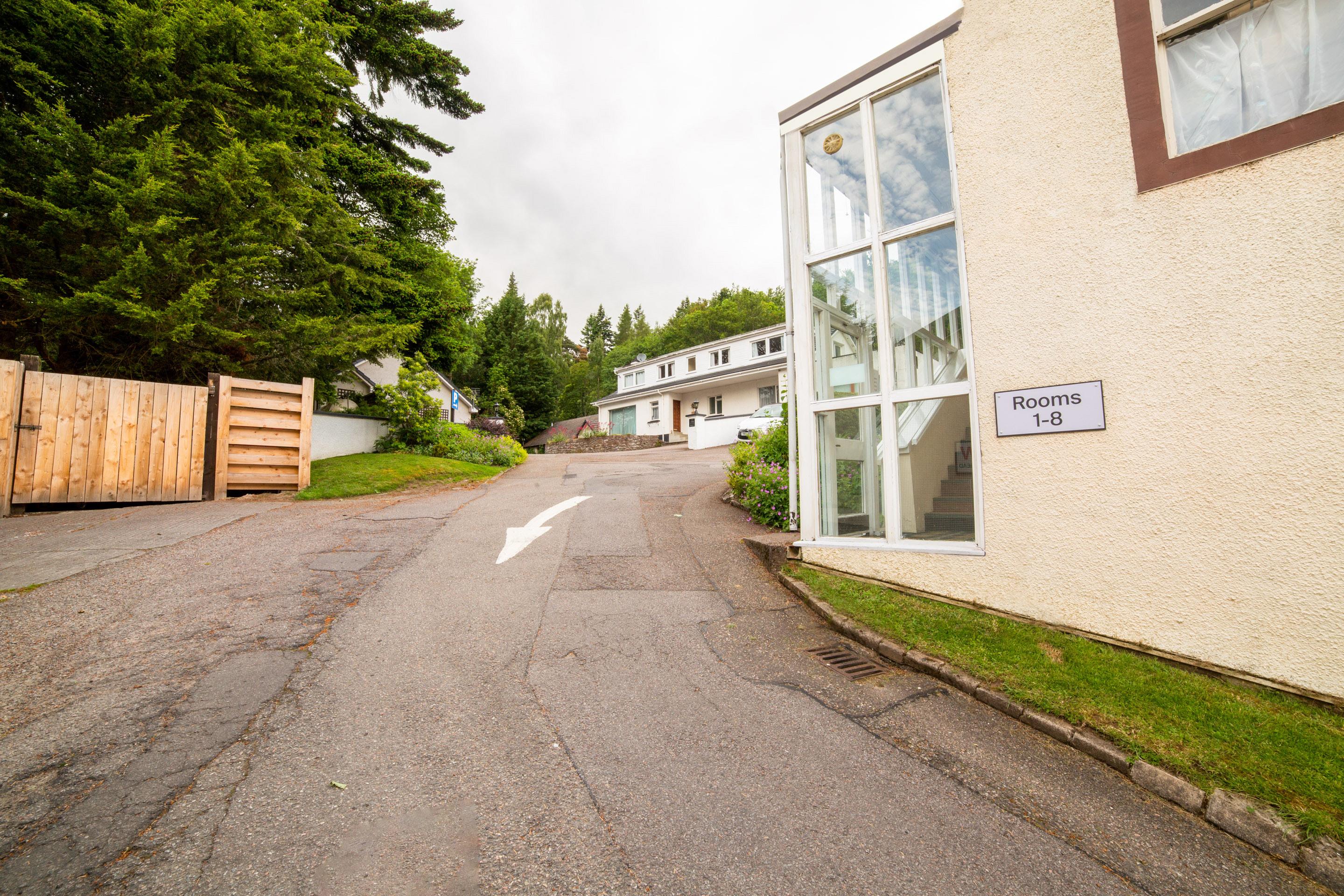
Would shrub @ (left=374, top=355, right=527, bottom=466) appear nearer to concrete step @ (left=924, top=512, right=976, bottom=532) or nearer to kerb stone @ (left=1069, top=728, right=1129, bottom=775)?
concrete step @ (left=924, top=512, right=976, bottom=532)

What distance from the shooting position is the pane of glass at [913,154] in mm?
6105

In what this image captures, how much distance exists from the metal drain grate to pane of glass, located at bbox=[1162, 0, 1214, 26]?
6.00m

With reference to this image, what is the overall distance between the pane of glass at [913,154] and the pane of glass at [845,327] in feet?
2.05

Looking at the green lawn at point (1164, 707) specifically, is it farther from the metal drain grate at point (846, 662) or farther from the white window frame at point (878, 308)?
the white window frame at point (878, 308)

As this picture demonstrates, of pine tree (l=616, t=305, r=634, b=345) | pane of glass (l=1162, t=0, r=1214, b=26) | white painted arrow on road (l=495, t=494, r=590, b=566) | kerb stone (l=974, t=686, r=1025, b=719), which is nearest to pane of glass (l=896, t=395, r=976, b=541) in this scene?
kerb stone (l=974, t=686, r=1025, b=719)

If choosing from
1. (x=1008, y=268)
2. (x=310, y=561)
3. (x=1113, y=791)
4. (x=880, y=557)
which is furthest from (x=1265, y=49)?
(x=310, y=561)

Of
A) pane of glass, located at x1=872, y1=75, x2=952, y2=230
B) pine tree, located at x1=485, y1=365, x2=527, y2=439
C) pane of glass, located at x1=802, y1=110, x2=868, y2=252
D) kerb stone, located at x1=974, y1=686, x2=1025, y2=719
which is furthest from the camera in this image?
pine tree, located at x1=485, y1=365, x2=527, y2=439

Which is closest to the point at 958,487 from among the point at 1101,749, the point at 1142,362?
the point at 1142,362

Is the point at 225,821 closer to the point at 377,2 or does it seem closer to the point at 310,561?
the point at 310,561

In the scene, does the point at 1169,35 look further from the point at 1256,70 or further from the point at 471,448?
the point at 471,448

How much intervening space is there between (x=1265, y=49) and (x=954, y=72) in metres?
2.39

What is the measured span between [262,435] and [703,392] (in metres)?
26.1

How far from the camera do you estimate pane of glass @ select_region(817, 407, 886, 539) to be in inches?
252

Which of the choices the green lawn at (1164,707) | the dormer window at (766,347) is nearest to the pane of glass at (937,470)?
the green lawn at (1164,707)
